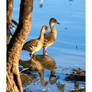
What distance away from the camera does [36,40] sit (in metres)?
2.49

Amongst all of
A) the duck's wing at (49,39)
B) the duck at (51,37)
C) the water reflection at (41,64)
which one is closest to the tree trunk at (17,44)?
the water reflection at (41,64)

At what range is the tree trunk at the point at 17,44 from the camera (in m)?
2.04

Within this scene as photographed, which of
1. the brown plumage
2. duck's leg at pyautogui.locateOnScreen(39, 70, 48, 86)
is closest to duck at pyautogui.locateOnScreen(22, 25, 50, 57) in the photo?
the brown plumage

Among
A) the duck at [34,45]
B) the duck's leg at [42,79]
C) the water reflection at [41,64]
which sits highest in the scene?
the duck at [34,45]

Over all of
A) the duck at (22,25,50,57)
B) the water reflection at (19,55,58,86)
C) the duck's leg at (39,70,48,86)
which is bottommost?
the duck's leg at (39,70,48,86)

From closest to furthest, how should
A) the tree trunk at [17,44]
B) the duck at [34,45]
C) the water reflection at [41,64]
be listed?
1. the tree trunk at [17,44]
2. the water reflection at [41,64]
3. the duck at [34,45]

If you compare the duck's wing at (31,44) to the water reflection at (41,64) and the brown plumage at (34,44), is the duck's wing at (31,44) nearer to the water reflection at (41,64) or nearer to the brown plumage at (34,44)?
the brown plumage at (34,44)

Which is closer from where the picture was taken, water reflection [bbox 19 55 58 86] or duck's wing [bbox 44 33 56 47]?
water reflection [bbox 19 55 58 86]

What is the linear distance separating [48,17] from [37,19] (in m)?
0.08

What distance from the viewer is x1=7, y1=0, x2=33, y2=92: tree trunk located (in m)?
2.04

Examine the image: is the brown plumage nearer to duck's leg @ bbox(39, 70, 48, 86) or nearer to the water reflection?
the water reflection

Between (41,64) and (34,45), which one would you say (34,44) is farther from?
(41,64)
